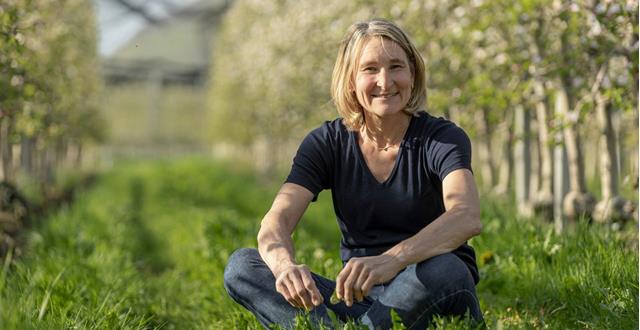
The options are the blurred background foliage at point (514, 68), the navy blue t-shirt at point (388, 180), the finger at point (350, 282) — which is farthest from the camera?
the blurred background foliage at point (514, 68)

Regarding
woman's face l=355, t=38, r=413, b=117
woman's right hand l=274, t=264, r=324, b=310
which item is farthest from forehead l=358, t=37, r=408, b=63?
woman's right hand l=274, t=264, r=324, b=310

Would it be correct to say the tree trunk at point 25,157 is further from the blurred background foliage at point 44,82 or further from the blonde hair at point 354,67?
the blonde hair at point 354,67

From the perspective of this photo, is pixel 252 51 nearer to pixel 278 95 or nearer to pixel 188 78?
pixel 278 95

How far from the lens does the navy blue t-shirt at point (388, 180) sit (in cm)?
368

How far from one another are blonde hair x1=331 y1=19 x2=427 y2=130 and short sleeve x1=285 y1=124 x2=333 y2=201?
20 centimetres

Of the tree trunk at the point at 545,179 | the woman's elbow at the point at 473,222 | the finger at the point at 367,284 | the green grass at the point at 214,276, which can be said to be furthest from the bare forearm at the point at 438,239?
the tree trunk at the point at 545,179

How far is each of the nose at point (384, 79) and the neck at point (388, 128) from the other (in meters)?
0.20

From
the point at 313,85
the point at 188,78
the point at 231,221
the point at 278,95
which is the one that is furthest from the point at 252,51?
the point at 188,78

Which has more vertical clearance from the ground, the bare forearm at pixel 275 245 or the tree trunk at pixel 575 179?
the bare forearm at pixel 275 245

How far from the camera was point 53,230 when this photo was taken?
877 centimetres

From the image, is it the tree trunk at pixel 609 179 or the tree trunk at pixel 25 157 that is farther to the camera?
Answer: the tree trunk at pixel 25 157

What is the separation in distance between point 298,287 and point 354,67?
3.61 ft

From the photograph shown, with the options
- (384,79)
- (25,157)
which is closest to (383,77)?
(384,79)

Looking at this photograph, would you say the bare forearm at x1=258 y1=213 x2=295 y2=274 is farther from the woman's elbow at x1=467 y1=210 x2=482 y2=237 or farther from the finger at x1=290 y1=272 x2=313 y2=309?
the woman's elbow at x1=467 y1=210 x2=482 y2=237
